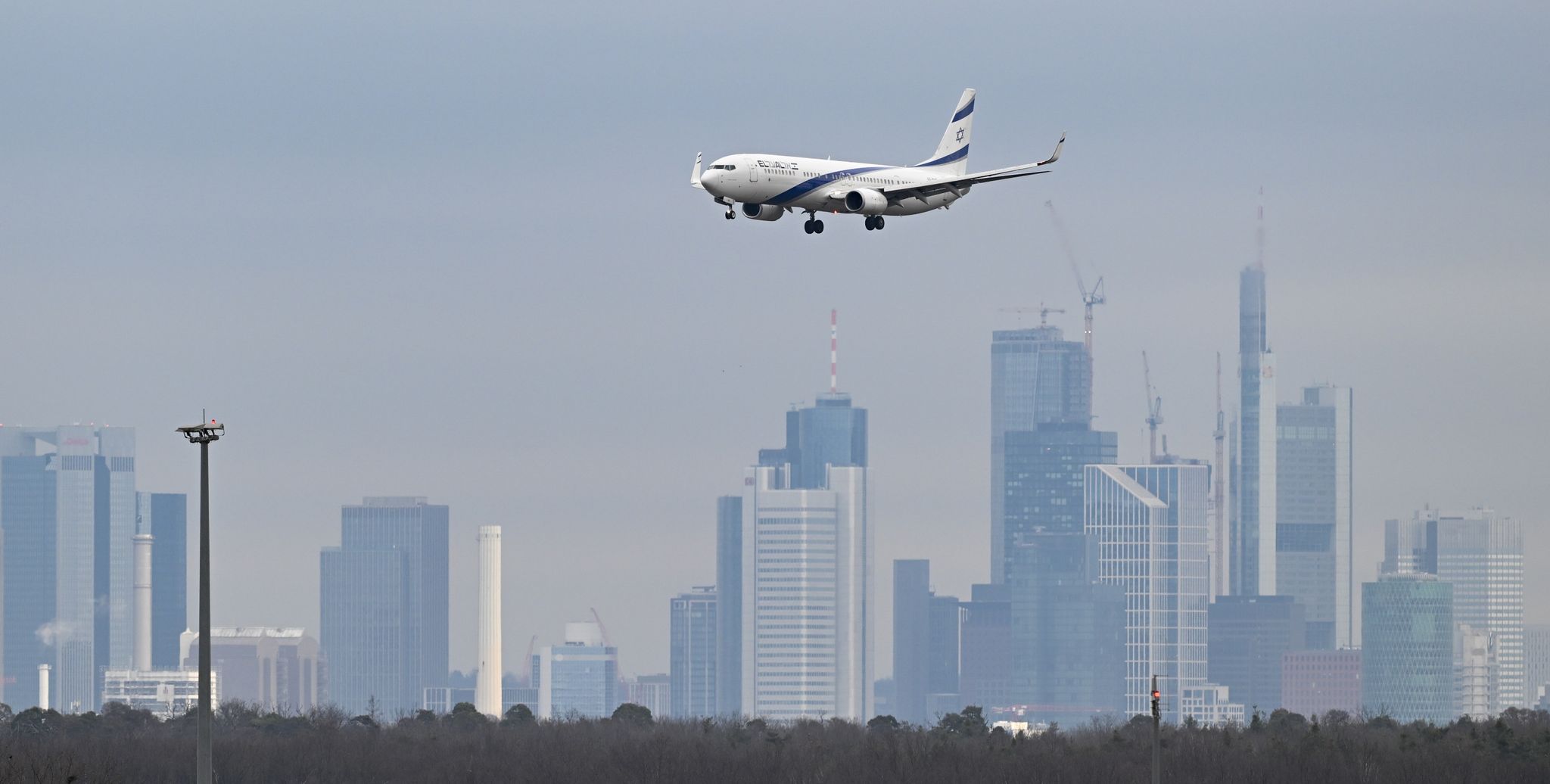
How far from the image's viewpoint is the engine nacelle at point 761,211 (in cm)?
12575

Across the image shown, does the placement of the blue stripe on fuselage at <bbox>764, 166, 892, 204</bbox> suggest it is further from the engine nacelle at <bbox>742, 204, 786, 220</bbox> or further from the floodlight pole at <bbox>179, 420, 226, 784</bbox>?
the floodlight pole at <bbox>179, 420, 226, 784</bbox>

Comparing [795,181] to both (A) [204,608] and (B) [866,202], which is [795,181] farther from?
(A) [204,608]

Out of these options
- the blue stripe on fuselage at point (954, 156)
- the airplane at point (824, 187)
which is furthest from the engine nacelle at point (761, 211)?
the blue stripe on fuselage at point (954, 156)

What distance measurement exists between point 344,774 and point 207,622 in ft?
337

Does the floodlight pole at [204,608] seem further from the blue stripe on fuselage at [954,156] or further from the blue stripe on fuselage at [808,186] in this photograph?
the blue stripe on fuselage at [954,156]

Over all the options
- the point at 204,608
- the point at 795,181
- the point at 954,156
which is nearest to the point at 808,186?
the point at 795,181

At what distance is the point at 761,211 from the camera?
414 feet

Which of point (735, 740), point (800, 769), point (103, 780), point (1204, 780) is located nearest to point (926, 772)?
point (800, 769)

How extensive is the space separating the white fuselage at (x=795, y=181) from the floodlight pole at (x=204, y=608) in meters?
52.4

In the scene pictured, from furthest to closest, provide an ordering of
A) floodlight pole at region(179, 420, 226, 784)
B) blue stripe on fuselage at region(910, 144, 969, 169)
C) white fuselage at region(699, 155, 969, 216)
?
blue stripe on fuselage at region(910, 144, 969, 169)
white fuselage at region(699, 155, 969, 216)
floodlight pole at region(179, 420, 226, 784)

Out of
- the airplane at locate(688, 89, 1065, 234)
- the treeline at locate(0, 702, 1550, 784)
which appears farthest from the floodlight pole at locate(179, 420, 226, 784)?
the treeline at locate(0, 702, 1550, 784)

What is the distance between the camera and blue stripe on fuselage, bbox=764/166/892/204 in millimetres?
126625

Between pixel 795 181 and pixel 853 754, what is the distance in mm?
Answer: 60850

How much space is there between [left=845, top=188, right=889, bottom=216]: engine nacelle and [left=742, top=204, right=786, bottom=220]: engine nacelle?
3134 mm
